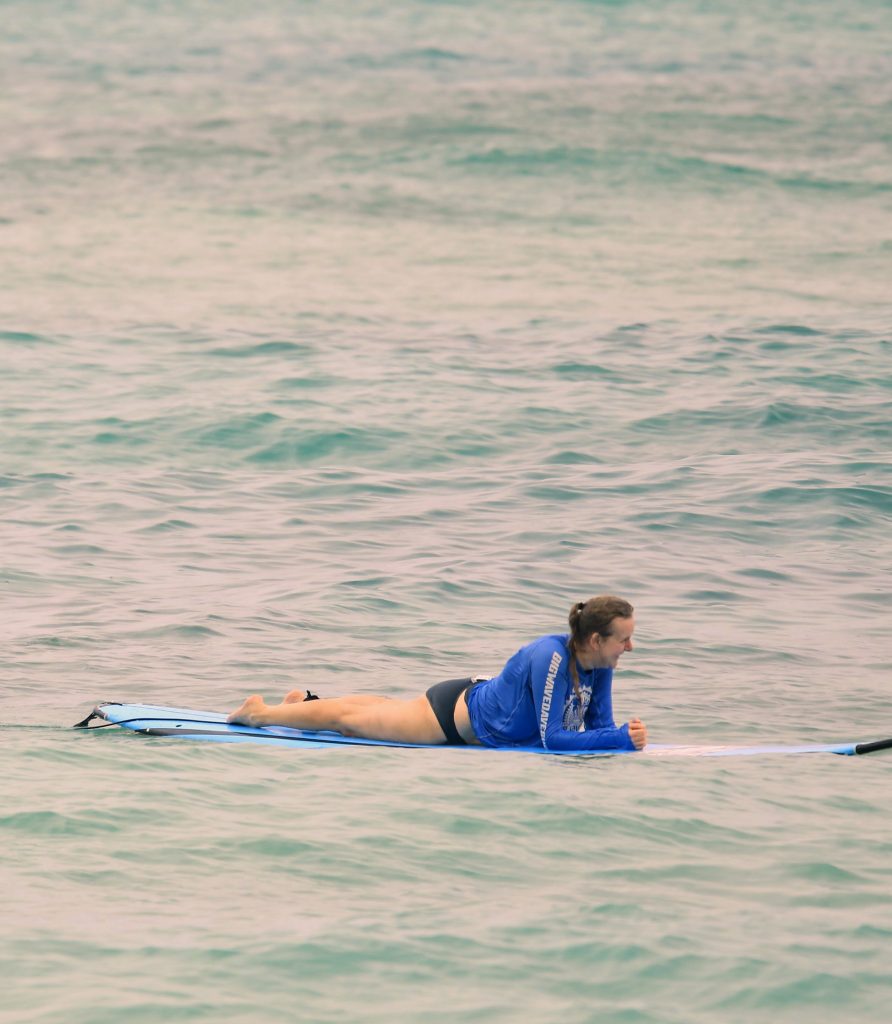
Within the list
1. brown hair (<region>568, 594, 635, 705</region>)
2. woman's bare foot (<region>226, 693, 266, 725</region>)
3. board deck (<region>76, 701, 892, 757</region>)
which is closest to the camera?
brown hair (<region>568, 594, 635, 705</region>)

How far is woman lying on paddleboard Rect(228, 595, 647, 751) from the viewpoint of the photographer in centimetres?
764

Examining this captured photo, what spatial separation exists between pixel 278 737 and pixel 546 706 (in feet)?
4.54

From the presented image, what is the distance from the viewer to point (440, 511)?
14352 millimetres

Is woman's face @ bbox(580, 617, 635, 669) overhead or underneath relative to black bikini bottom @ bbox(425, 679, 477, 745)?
overhead

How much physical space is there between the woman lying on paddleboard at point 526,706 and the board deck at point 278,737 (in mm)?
55

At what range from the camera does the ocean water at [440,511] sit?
589 cm

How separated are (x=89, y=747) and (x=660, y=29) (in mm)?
37349

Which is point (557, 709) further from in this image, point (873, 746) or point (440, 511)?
point (440, 511)

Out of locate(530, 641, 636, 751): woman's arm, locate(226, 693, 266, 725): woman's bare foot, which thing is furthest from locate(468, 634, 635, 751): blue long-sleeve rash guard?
locate(226, 693, 266, 725): woman's bare foot

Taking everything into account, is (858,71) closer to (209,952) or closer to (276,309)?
(276,309)

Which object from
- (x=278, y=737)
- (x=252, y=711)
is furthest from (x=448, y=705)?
(x=252, y=711)

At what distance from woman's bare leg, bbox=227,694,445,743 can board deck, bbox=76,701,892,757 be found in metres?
0.04

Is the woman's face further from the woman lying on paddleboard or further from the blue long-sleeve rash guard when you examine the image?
the blue long-sleeve rash guard

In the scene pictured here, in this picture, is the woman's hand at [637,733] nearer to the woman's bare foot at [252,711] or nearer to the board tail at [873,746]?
the board tail at [873,746]
